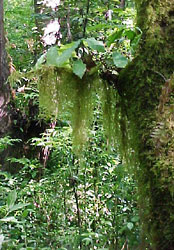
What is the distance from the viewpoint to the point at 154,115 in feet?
4.15

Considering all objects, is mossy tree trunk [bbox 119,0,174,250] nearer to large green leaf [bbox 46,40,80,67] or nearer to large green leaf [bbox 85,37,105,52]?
large green leaf [bbox 85,37,105,52]

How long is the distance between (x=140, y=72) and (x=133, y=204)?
1.97 meters

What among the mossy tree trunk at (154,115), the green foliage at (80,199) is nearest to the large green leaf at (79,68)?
the mossy tree trunk at (154,115)

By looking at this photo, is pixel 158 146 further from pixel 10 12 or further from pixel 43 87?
pixel 10 12

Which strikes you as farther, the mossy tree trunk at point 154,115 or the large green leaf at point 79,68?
the large green leaf at point 79,68

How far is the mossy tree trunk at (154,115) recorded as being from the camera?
1.18 meters

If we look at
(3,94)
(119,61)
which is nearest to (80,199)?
(3,94)

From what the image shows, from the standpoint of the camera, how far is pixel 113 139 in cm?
164

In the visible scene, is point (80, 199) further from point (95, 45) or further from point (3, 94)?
point (95, 45)

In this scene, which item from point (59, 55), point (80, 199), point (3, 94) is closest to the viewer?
point (59, 55)

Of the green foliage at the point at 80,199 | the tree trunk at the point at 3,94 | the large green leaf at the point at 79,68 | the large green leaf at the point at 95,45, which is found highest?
the tree trunk at the point at 3,94

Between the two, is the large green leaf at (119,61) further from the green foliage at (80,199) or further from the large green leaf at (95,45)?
the green foliage at (80,199)

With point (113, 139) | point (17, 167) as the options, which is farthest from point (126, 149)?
point (17, 167)

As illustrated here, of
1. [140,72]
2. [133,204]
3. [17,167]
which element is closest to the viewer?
[140,72]
